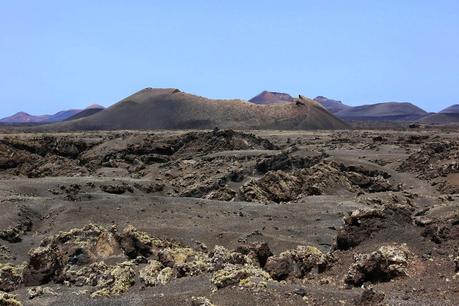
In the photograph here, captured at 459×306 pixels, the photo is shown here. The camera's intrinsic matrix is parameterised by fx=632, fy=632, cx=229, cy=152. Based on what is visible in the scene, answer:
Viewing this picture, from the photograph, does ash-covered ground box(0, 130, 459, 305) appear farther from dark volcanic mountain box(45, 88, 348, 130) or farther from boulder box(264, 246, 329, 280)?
dark volcanic mountain box(45, 88, 348, 130)

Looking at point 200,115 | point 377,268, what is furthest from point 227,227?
point 200,115

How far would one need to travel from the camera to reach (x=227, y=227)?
18.9 meters

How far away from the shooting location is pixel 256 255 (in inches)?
484

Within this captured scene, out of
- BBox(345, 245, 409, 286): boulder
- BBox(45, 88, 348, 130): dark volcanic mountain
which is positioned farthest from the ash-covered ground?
BBox(45, 88, 348, 130): dark volcanic mountain

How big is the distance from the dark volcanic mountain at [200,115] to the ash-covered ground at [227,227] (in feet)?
176

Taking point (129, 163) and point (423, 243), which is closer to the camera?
point (423, 243)

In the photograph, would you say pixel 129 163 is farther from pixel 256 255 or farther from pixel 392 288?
pixel 392 288

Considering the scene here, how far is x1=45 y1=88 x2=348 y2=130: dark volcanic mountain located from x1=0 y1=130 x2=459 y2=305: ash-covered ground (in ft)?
176

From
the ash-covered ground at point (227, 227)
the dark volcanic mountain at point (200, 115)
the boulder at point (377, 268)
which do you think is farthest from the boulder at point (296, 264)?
the dark volcanic mountain at point (200, 115)

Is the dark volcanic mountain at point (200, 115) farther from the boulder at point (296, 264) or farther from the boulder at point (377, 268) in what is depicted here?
the boulder at point (377, 268)

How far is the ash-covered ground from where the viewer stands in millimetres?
9969

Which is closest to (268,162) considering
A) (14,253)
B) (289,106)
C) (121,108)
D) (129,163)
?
(129,163)

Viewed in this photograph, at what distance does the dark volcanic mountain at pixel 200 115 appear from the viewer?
309 feet

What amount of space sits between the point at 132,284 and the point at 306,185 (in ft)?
48.5
